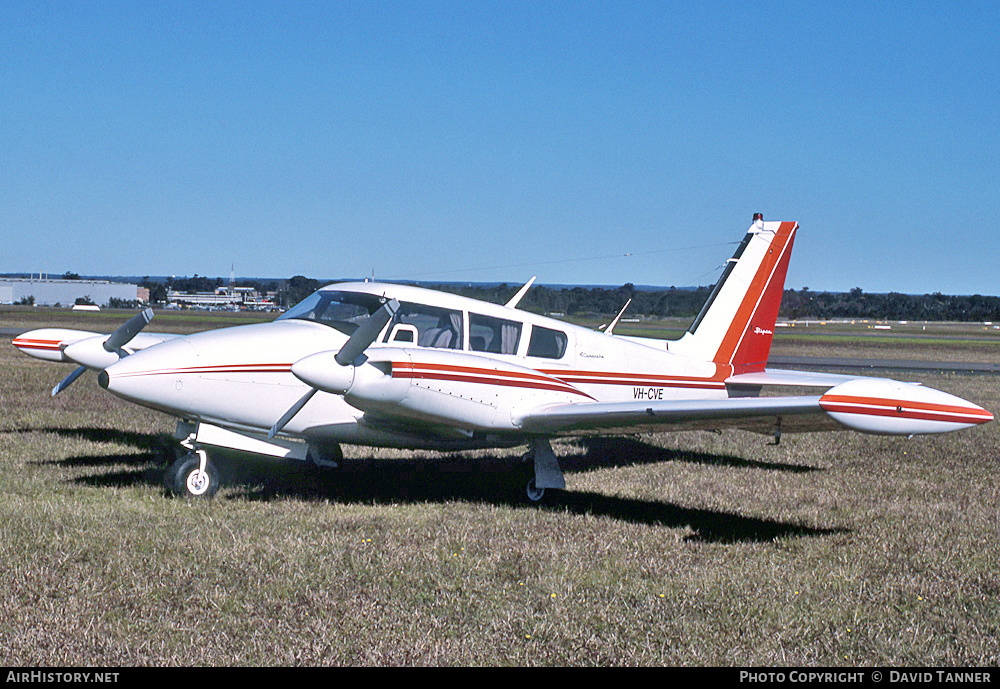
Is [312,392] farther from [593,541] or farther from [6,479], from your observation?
[6,479]

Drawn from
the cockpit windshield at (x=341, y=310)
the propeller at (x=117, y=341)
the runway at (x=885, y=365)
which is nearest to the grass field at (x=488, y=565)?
the propeller at (x=117, y=341)

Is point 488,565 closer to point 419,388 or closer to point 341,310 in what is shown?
point 419,388

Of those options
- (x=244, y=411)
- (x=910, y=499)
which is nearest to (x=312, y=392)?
(x=244, y=411)

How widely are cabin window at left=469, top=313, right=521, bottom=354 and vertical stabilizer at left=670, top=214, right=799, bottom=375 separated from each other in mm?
3523

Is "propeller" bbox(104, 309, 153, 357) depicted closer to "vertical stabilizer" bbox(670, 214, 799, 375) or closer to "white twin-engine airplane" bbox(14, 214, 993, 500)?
"white twin-engine airplane" bbox(14, 214, 993, 500)

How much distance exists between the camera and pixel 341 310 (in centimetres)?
1074

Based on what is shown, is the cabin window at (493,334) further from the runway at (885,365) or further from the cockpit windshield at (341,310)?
the runway at (885,365)

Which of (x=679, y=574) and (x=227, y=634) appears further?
(x=679, y=574)

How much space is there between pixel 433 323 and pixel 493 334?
77 centimetres

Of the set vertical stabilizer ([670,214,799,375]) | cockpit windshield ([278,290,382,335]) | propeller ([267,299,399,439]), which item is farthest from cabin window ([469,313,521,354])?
vertical stabilizer ([670,214,799,375])

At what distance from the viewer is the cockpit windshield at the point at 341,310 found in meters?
10.6

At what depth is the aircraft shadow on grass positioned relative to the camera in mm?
10094
